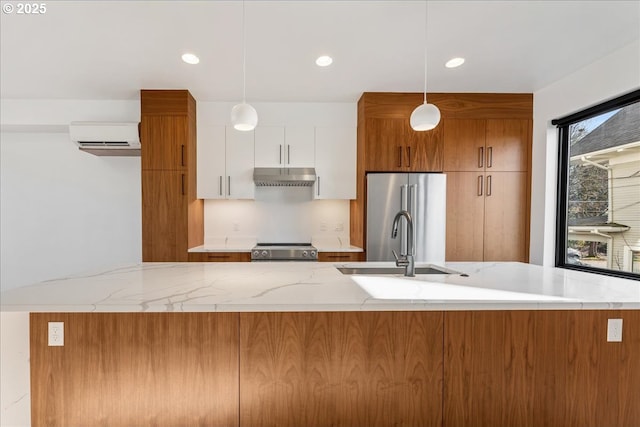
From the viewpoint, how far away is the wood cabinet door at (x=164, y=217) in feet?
10.7

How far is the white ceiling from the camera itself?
1995 mm

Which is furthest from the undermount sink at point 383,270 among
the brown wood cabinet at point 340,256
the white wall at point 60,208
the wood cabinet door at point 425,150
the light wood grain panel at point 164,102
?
the white wall at point 60,208

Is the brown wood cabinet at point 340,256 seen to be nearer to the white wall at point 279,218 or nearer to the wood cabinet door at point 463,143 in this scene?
the white wall at point 279,218

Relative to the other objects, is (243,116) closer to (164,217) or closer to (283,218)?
(164,217)

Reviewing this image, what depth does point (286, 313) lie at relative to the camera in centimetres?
126

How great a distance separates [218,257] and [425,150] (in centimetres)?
254

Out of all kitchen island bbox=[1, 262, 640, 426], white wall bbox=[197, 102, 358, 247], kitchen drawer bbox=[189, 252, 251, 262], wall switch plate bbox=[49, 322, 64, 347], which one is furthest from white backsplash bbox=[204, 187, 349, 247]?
wall switch plate bbox=[49, 322, 64, 347]

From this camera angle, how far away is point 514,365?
4.20 feet

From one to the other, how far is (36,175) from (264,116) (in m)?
3.05

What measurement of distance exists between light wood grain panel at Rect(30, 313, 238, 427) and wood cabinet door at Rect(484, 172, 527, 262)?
10.5 feet

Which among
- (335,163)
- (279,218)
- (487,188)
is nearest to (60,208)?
(279,218)

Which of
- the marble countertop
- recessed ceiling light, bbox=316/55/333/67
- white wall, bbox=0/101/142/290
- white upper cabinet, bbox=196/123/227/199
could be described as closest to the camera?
the marble countertop

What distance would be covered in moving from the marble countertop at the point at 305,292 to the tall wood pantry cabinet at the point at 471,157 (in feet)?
5.42

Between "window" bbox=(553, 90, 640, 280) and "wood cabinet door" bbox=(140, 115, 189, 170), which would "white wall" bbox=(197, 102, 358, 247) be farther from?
"window" bbox=(553, 90, 640, 280)
